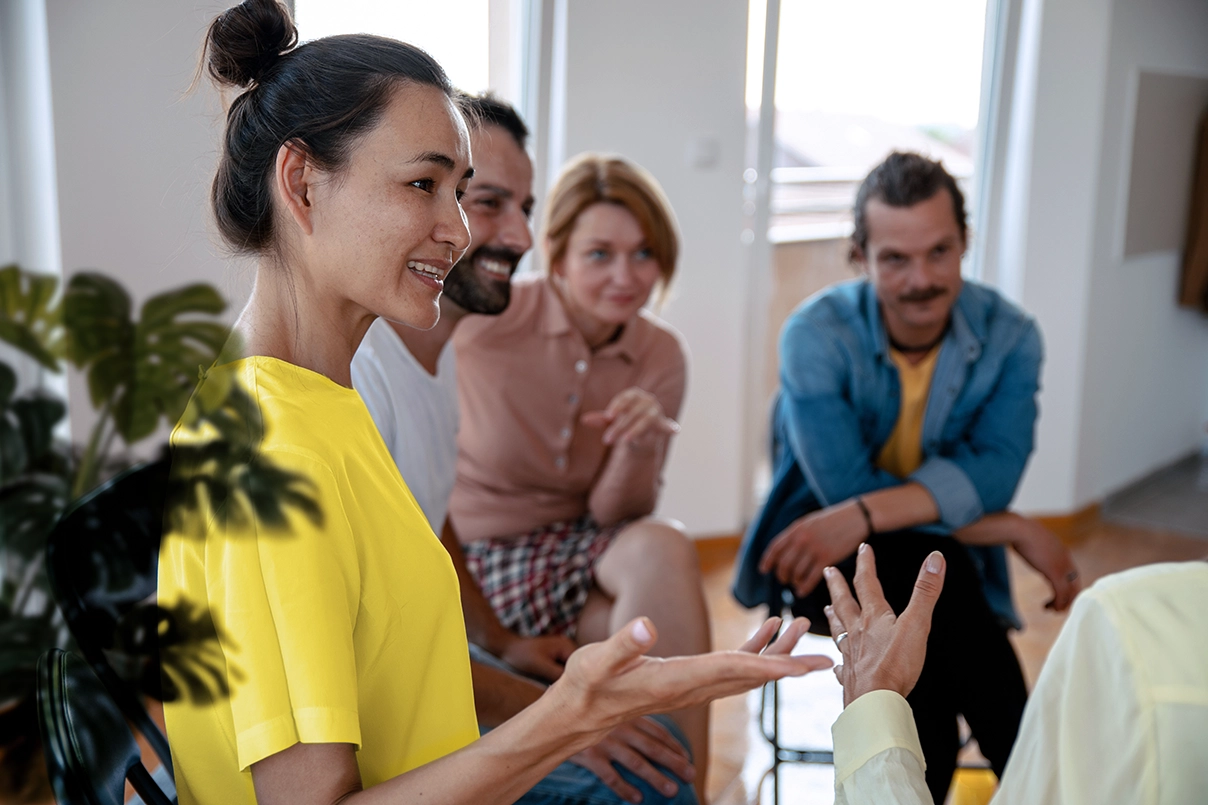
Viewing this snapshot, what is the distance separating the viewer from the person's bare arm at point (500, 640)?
1.48 metres

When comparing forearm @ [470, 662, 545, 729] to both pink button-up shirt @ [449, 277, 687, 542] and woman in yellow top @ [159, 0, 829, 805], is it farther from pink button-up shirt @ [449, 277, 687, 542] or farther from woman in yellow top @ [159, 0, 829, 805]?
pink button-up shirt @ [449, 277, 687, 542]

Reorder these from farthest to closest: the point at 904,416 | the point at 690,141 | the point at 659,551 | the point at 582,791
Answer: the point at 690,141 → the point at 904,416 → the point at 659,551 → the point at 582,791

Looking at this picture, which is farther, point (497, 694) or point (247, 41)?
point (497, 694)

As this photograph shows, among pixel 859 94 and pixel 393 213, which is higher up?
pixel 859 94

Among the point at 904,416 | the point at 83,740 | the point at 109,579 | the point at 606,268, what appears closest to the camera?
the point at 83,740

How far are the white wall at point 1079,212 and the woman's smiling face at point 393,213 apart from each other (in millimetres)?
3113

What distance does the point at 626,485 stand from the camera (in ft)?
5.87

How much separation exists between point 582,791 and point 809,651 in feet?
3.94

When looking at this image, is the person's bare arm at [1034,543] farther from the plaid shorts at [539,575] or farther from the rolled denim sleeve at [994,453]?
the plaid shorts at [539,575]

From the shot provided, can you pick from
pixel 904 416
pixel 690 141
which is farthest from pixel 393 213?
pixel 690 141

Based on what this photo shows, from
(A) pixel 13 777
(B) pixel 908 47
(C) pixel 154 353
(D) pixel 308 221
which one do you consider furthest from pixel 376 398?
(B) pixel 908 47

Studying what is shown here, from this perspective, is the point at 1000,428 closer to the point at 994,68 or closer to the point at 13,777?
the point at 13,777

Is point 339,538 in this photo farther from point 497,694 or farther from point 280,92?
point 497,694

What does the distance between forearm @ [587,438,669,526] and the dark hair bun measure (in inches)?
39.7
